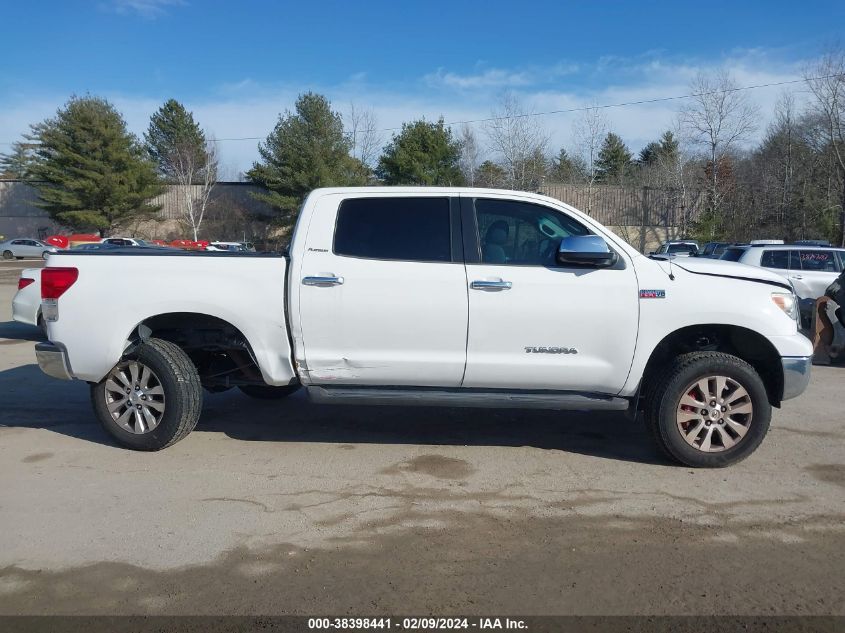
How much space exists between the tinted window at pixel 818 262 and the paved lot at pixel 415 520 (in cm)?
792

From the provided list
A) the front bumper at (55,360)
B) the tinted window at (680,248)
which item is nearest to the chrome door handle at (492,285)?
the front bumper at (55,360)

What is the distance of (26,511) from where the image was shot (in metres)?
4.50

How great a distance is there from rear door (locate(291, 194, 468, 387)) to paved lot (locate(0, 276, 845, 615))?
0.76 m

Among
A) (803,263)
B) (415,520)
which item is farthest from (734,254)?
(415,520)

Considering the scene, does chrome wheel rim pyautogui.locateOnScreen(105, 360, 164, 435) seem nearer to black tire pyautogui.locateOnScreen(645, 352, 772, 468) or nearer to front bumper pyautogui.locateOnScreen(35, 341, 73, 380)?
front bumper pyautogui.locateOnScreen(35, 341, 73, 380)

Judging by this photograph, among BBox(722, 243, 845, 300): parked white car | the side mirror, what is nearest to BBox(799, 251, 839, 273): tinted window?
BBox(722, 243, 845, 300): parked white car

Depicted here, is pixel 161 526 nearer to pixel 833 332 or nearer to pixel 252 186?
pixel 833 332

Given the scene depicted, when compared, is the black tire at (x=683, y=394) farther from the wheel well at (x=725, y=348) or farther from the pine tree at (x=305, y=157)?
the pine tree at (x=305, y=157)

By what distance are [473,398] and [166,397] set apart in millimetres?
2423

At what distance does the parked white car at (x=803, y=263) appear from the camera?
13258 mm

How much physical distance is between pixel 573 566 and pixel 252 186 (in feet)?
162

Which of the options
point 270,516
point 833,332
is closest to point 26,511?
point 270,516

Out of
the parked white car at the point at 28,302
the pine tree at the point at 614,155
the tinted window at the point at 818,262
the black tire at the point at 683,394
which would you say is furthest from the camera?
the pine tree at the point at 614,155

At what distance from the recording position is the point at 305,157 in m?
41.0
